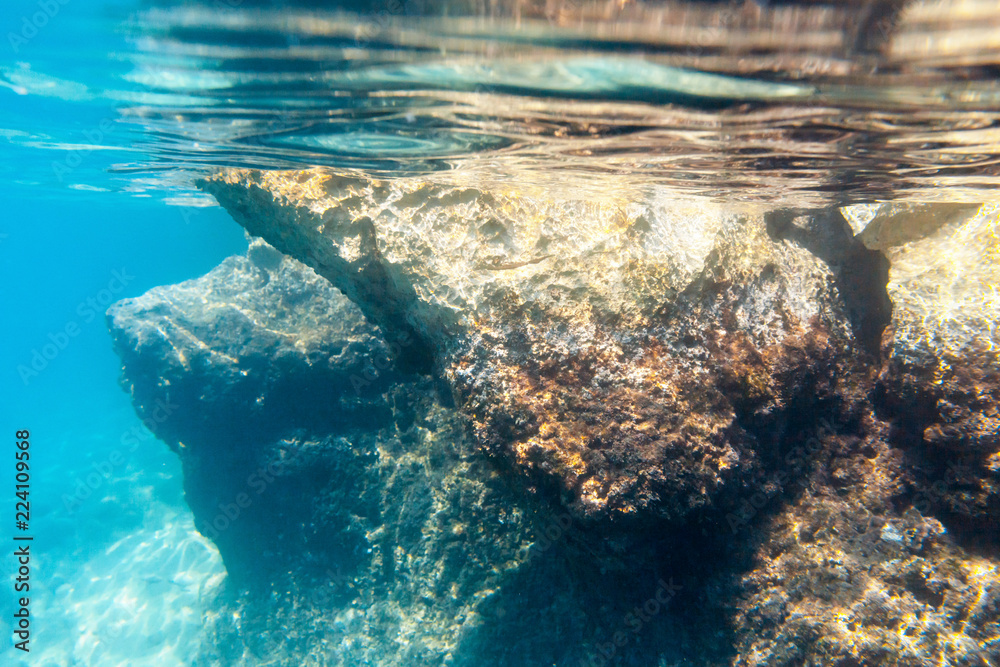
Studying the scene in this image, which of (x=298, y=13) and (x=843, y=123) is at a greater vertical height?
(x=298, y=13)

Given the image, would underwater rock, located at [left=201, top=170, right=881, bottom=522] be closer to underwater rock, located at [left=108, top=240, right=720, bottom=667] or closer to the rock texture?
the rock texture

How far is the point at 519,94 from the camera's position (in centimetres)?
430

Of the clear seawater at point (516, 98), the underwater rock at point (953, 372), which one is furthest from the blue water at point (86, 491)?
the underwater rock at point (953, 372)

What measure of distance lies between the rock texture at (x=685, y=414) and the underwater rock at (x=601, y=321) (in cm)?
3

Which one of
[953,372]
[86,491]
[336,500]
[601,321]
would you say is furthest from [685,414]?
[86,491]

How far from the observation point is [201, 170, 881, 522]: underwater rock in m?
4.41

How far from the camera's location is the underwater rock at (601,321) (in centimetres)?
441

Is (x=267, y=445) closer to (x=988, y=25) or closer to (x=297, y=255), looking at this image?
(x=297, y=255)

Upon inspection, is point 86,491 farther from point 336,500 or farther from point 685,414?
point 685,414

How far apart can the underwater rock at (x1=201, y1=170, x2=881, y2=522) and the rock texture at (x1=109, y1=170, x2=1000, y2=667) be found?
3cm

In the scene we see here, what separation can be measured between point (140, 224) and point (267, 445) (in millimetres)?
46886

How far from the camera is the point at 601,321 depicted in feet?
16.0

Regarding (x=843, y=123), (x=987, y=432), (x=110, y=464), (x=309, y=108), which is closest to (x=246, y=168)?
(x=309, y=108)

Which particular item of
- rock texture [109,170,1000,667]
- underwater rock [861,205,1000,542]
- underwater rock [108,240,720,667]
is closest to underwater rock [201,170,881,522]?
rock texture [109,170,1000,667]
